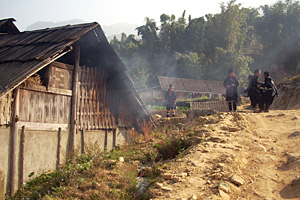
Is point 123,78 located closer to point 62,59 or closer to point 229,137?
point 62,59

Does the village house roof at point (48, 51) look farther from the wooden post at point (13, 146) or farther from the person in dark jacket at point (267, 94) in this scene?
the person in dark jacket at point (267, 94)

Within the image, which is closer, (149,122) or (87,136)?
(87,136)

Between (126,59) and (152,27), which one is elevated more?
(152,27)

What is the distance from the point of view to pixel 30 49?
9.46 m

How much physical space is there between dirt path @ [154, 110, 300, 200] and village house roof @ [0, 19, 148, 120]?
461cm

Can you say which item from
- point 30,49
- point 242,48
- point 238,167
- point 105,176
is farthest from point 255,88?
point 242,48

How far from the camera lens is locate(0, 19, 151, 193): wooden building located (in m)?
8.00

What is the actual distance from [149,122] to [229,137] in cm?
526

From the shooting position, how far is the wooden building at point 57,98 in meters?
8.00

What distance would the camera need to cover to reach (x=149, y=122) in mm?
12414

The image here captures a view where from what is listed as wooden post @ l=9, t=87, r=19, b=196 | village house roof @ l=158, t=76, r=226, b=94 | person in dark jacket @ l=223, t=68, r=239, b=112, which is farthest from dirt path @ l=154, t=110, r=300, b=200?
village house roof @ l=158, t=76, r=226, b=94

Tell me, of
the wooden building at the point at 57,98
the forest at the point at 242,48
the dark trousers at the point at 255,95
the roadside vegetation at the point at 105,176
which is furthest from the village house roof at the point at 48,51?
the forest at the point at 242,48

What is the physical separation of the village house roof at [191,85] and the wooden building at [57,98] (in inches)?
1164

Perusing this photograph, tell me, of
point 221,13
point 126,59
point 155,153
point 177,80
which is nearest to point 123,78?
point 155,153
